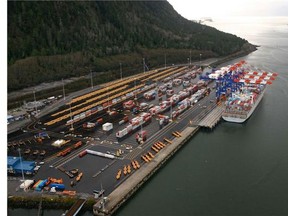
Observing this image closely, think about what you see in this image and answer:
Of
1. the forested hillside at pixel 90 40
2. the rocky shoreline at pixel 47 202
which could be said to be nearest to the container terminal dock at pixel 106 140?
the rocky shoreline at pixel 47 202

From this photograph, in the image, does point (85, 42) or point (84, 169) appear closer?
point (84, 169)

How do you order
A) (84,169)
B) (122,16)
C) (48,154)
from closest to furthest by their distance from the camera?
(84,169)
(48,154)
(122,16)

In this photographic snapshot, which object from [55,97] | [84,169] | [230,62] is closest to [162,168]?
[84,169]

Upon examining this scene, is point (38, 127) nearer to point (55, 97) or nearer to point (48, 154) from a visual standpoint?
point (48, 154)

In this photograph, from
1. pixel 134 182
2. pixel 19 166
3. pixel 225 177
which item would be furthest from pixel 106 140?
pixel 225 177

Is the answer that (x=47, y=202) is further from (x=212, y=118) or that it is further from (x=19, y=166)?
(x=212, y=118)
